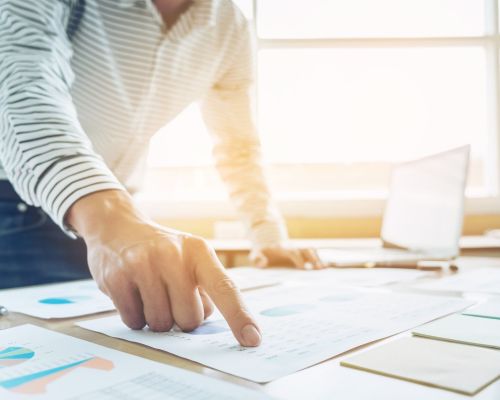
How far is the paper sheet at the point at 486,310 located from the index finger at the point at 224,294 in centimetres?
28

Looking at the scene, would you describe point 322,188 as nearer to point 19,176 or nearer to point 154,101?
point 154,101

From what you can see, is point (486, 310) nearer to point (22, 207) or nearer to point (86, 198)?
point (86, 198)

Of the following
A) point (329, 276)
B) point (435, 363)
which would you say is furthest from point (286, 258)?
point (435, 363)

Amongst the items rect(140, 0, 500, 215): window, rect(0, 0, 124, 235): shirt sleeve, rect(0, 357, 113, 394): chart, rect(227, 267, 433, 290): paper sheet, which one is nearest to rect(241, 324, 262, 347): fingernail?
rect(0, 357, 113, 394): chart

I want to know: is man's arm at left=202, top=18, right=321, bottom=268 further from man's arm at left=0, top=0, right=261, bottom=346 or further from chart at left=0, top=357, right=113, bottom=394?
chart at left=0, top=357, right=113, bottom=394

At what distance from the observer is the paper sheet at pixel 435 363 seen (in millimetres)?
363

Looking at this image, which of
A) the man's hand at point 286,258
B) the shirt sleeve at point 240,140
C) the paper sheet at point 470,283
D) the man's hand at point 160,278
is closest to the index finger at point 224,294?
the man's hand at point 160,278

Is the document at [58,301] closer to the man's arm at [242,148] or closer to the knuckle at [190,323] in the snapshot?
the knuckle at [190,323]

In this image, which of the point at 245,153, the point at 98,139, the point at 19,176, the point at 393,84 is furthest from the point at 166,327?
the point at 393,84

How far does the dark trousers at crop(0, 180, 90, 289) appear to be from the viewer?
1.06 meters

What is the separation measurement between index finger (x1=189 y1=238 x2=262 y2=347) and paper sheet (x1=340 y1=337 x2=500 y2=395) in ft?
0.32

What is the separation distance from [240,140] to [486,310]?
35.1 inches

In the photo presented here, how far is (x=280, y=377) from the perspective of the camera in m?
0.38

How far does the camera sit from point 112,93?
108 centimetres
